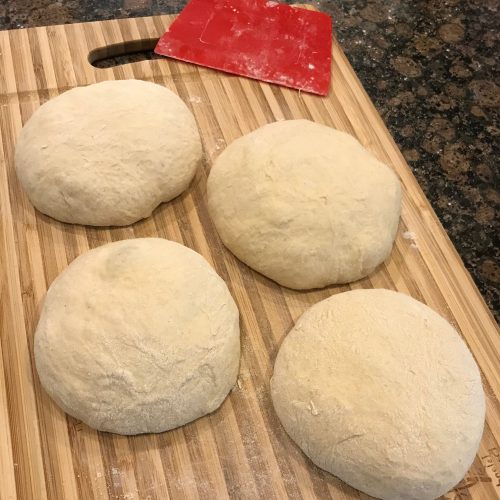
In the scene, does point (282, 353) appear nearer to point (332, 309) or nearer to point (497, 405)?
point (332, 309)

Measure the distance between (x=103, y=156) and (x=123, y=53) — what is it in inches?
21.7

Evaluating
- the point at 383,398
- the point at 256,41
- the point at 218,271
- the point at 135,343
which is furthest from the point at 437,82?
the point at 135,343

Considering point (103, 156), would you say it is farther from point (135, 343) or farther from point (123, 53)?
point (123, 53)

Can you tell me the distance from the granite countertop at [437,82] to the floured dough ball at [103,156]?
2.45ft

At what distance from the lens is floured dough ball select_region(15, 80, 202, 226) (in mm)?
1171

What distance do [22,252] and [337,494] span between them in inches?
32.8

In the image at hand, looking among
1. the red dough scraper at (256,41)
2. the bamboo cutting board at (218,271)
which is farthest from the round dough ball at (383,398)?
the red dough scraper at (256,41)

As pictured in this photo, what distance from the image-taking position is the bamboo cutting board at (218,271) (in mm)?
989

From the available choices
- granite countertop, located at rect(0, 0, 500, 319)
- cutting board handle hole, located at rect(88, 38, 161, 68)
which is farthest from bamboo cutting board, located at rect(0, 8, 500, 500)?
granite countertop, located at rect(0, 0, 500, 319)

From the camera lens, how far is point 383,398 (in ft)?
3.14

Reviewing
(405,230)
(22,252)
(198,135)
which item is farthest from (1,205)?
(405,230)

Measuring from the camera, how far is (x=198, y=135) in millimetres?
1312

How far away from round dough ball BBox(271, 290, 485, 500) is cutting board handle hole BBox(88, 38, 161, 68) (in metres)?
1.00

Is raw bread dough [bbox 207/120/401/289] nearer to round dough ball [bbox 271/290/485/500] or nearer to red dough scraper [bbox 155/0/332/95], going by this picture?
round dough ball [bbox 271/290/485/500]
